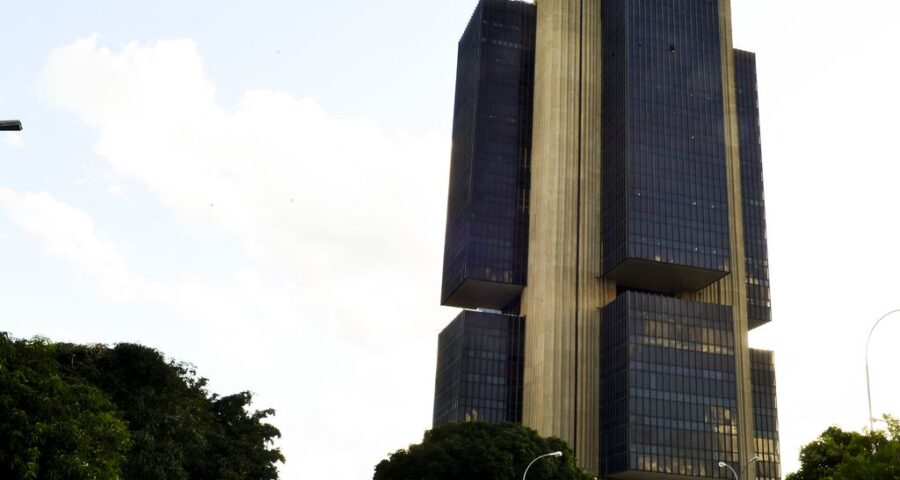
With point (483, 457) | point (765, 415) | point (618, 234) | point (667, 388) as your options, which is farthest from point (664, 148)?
point (483, 457)

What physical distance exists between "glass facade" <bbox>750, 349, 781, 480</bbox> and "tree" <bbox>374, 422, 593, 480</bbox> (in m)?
63.8

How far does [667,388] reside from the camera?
431ft

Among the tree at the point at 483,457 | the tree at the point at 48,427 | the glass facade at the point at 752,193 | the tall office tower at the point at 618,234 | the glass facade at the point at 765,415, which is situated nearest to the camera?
the tree at the point at 48,427

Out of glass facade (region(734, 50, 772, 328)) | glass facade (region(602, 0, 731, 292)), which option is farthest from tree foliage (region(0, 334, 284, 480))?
glass facade (region(734, 50, 772, 328))

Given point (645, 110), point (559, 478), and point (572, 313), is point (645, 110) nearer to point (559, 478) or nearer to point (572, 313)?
point (572, 313)

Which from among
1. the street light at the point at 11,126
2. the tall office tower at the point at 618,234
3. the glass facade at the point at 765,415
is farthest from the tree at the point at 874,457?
the glass facade at the point at 765,415

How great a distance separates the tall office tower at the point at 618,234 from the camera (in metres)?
133

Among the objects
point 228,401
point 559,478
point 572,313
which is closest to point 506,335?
point 572,313

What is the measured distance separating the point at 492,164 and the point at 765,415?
61156mm

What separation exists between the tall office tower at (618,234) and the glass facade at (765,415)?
0.36 meters

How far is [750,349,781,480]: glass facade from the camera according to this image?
148 m

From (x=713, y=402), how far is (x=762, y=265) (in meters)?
35.6

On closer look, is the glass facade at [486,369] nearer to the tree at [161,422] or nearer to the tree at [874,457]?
the tree at [161,422]

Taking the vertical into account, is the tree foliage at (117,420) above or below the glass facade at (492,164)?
below
